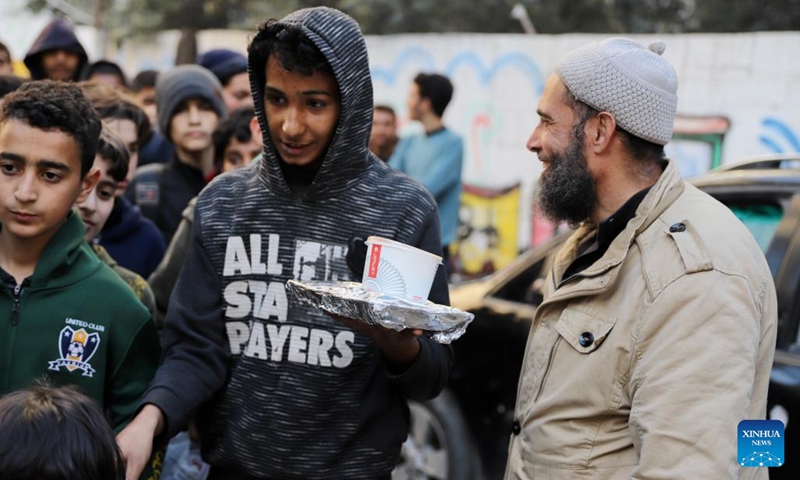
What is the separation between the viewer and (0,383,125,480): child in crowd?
76.7 inches

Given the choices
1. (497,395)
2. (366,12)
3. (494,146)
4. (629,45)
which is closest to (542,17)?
(366,12)

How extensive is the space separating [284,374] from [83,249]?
696 mm

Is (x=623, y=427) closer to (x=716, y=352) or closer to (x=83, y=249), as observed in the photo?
(x=716, y=352)

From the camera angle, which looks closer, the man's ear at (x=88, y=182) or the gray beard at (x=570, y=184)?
the gray beard at (x=570, y=184)

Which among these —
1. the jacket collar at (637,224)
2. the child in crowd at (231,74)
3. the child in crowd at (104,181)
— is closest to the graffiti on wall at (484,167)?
the child in crowd at (231,74)

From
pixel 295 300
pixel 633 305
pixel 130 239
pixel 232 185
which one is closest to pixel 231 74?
pixel 130 239

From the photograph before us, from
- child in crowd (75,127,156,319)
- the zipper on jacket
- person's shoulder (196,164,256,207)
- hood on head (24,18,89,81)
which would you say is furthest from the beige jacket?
hood on head (24,18,89,81)

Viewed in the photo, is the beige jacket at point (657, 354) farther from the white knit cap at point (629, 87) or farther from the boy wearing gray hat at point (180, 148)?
the boy wearing gray hat at point (180, 148)

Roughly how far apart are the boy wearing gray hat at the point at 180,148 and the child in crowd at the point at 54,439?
2889 millimetres

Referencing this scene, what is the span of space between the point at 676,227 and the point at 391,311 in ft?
2.28

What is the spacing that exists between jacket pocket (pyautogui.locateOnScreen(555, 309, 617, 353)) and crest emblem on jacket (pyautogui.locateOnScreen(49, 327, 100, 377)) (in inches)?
49.1

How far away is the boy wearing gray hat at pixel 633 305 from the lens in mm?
2092

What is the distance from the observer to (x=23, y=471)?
194 centimetres

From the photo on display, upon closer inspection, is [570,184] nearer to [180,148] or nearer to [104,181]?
[104,181]
